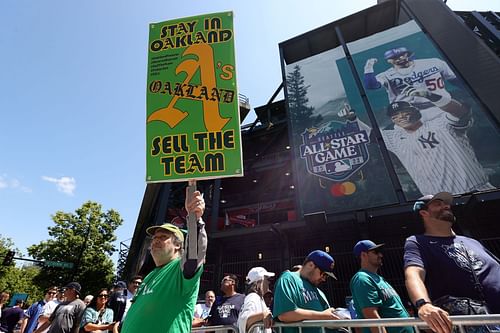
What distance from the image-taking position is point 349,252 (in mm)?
10508

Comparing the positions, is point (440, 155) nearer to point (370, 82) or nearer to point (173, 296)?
point (370, 82)

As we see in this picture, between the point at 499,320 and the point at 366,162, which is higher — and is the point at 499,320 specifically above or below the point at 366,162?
below

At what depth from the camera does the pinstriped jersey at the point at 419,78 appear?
10.9 metres

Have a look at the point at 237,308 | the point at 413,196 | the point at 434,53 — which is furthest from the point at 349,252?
the point at 434,53

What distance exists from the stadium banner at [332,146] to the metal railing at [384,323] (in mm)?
8466

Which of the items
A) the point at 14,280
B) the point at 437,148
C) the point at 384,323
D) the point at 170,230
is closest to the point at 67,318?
the point at 170,230

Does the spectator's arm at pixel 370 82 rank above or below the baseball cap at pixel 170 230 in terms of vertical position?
above

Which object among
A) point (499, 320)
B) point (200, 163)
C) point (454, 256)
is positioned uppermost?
point (200, 163)

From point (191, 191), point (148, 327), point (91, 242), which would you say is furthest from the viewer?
point (91, 242)

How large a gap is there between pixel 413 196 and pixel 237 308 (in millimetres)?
8225

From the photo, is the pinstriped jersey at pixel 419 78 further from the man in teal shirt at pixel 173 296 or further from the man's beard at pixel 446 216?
the man in teal shirt at pixel 173 296

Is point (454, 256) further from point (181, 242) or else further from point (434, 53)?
point (434, 53)

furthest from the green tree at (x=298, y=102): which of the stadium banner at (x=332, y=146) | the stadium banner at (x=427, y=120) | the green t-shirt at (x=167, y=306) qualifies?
the green t-shirt at (x=167, y=306)

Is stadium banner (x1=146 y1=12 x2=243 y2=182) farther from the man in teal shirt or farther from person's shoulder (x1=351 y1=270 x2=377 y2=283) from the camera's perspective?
person's shoulder (x1=351 y1=270 x2=377 y2=283)
